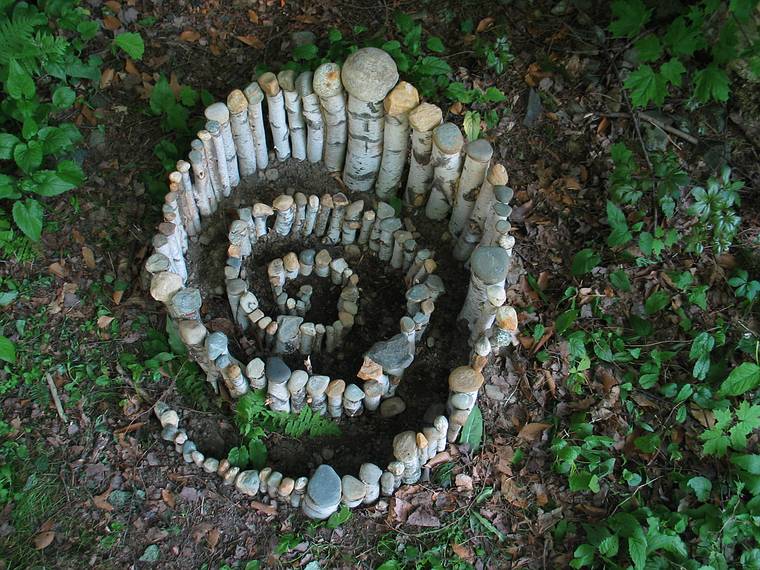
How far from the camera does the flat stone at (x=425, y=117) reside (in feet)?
12.8

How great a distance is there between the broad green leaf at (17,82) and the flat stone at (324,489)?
101 inches

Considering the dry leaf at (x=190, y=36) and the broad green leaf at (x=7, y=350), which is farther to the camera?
the dry leaf at (x=190, y=36)

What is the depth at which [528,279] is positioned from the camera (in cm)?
433

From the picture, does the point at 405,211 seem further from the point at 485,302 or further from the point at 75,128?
the point at 75,128

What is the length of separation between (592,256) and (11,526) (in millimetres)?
3316

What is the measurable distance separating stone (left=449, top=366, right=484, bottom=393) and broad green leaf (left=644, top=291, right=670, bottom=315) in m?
1.27

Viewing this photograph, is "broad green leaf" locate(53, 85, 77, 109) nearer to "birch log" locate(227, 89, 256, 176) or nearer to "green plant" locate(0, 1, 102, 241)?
"green plant" locate(0, 1, 102, 241)

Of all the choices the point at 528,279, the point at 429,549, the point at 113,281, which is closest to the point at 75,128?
the point at 113,281

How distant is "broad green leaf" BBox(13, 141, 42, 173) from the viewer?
3971 mm

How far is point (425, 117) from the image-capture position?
3.89 metres

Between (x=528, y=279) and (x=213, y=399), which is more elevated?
(x=528, y=279)

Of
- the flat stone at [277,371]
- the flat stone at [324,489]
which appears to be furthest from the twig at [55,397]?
the flat stone at [324,489]

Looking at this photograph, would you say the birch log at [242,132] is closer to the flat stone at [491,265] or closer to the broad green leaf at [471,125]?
the broad green leaf at [471,125]

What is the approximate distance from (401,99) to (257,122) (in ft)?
2.74
